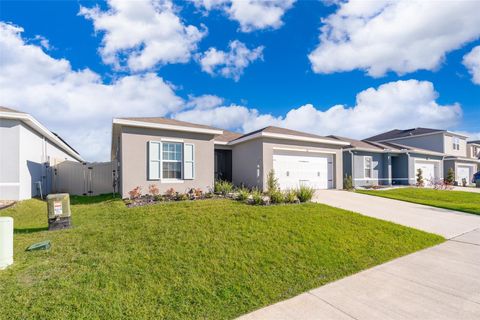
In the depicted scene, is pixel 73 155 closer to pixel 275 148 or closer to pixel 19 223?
pixel 19 223

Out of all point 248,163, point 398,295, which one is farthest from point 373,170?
point 398,295

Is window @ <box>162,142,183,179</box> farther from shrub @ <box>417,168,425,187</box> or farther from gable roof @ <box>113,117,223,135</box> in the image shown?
shrub @ <box>417,168,425,187</box>

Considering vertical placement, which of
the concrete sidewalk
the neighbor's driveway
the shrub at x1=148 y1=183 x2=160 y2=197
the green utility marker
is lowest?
the concrete sidewalk

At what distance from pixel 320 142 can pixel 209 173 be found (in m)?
7.23

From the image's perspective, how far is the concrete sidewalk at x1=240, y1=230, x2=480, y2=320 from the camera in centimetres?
333

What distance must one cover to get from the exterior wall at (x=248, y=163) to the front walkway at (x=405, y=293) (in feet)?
26.7

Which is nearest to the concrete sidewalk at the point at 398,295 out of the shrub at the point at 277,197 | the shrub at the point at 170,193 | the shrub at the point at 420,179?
the shrub at the point at 277,197

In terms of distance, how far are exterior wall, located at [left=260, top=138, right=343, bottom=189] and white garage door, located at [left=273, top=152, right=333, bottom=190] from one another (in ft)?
0.99

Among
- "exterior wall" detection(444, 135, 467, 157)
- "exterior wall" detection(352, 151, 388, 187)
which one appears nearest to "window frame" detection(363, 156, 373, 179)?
"exterior wall" detection(352, 151, 388, 187)

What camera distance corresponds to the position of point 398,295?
Result: 3.78m

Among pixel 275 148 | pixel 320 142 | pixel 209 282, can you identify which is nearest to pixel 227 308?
pixel 209 282

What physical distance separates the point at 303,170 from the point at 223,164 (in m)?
5.04

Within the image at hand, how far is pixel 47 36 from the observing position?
30.5ft

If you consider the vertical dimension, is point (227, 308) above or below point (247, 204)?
below
